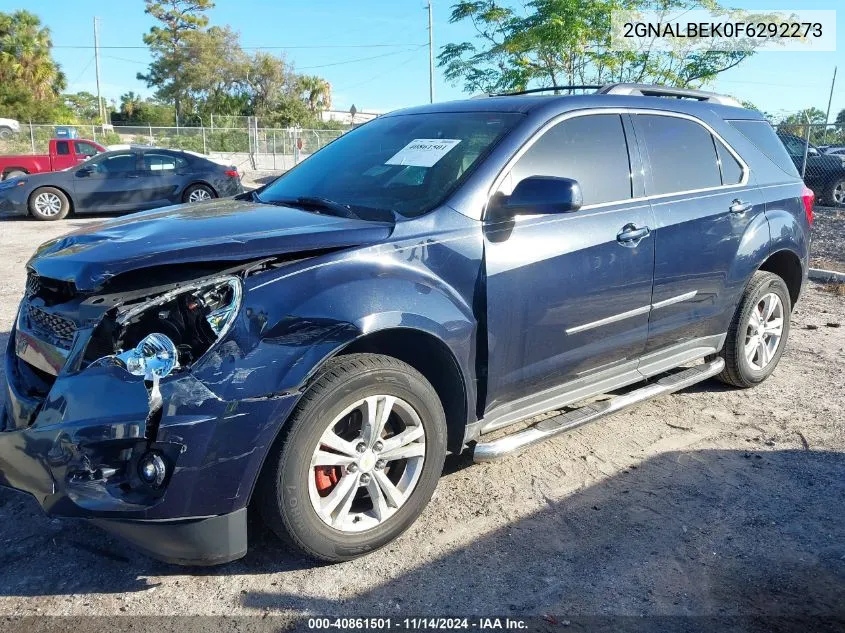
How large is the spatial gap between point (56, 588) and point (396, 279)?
1.74 meters

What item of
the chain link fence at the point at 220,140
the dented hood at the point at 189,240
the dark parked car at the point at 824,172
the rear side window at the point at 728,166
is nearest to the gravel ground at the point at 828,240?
the dark parked car at the point at 824,172

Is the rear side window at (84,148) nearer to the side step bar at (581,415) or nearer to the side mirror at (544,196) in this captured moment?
the side step bar at (581,415)

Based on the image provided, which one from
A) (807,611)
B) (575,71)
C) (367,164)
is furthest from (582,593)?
(575,71)

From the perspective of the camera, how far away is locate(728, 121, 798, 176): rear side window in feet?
15.6

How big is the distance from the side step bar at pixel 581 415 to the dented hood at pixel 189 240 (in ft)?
3.55

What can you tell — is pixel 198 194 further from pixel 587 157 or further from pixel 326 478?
pixel 326 478

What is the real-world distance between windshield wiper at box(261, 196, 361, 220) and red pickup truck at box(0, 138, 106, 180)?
66.2ft

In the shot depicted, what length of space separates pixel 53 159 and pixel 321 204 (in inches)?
856

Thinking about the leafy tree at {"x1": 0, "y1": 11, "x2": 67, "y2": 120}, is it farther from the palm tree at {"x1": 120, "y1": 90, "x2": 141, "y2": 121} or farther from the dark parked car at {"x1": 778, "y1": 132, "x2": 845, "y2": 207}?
the dark parked car at {"x1": 778, "y1": 132, "x2": 845, "y2": 207}

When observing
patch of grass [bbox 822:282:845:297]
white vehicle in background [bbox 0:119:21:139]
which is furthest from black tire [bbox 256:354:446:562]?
white vehicle in background [bbox 0:119:21:139]

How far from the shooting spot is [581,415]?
3.70 m

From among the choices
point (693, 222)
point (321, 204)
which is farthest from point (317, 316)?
point (693, 222)

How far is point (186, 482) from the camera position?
7.79 feet

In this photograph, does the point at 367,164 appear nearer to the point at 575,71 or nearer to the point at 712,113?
the point at 712,113
